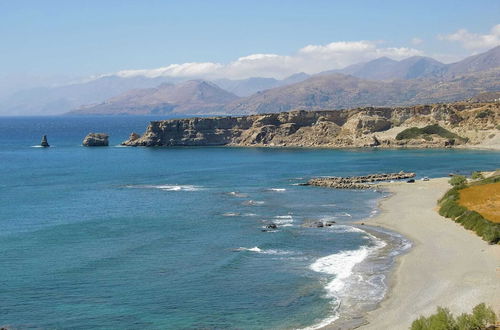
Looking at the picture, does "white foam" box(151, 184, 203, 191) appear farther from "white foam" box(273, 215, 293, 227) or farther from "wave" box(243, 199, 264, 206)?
"white foam" box(273, 215, 293, 227)

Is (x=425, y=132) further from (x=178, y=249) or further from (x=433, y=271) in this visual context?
(x=433, y=271)

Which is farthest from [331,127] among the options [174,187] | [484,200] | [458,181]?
[484,200]

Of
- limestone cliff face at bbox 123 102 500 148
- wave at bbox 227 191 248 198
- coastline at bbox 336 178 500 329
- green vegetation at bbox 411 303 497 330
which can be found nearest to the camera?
green vegetation at bbox 411 303 497 330

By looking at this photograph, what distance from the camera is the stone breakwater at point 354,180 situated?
327ft

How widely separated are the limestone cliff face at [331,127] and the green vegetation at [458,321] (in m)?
135

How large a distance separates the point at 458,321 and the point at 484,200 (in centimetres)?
4133

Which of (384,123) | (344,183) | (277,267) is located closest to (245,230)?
(277,267)

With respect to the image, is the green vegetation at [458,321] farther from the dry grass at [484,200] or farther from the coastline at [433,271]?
the dry grass at [484,200]

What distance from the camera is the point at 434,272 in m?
50.1

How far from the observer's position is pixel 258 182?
106 m

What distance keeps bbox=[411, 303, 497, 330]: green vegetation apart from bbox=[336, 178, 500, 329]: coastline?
3.86 meters

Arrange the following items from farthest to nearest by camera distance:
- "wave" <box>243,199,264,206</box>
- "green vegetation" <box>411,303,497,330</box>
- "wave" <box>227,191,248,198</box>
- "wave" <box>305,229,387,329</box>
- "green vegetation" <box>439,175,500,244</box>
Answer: "wave" <box>227,191,248,198</box> < "wave" <box>243,199,264,206</box> < "green vegetation" <box>439,175,500,244</box> < "wave" <box>305,229,387,329</box> < "green vegetation" <box>411,303,497,330</box>

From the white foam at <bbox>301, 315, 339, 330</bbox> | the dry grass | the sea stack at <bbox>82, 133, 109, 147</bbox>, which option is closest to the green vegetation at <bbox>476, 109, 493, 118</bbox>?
the dry grass

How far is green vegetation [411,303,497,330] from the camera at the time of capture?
33.8 metres
